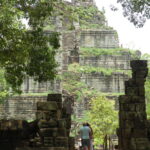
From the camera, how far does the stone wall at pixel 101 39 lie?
39.8 meters

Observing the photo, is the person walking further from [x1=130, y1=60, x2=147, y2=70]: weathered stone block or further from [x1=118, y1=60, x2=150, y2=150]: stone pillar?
[x1=130, y1=60, x2=147, y2=70]: weathered stone block

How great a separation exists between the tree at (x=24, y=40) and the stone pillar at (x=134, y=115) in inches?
126

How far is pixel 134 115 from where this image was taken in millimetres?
12562

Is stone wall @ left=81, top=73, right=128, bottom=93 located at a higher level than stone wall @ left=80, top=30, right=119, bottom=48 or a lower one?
lower

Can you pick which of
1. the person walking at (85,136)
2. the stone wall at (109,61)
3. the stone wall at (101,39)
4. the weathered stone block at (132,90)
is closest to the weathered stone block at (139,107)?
Result: the weathered stone block at (132,90)

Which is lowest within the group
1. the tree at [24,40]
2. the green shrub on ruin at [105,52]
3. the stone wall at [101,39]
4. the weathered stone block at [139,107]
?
the weathered stone block at [139,107]

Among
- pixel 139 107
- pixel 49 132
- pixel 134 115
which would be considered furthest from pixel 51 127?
pixel 139 107

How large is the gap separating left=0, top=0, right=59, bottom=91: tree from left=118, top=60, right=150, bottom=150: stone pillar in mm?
3204

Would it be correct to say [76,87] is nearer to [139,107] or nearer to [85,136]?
[85,136]

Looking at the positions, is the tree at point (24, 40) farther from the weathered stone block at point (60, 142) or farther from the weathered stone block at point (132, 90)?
the weathered stone block at point (60, 142)

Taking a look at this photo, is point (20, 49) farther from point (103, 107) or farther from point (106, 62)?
point (106, 62)

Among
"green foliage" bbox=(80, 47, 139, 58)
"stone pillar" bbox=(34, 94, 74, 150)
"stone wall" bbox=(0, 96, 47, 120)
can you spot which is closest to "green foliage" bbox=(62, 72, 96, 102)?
"stone wall" bbox=(0, 96, 47, 120)

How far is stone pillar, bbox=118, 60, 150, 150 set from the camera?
40.5ft

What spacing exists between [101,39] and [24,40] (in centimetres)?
2708
